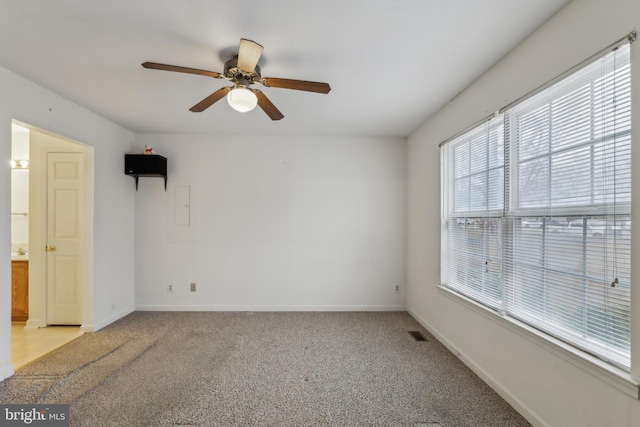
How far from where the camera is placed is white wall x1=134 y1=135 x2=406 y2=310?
4.08 meters

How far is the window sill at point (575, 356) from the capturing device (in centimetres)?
128

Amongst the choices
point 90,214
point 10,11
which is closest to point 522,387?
point 10,11

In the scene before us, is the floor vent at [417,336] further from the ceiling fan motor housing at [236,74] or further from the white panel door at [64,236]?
the white panel door at [64,236]

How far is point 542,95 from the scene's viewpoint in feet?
5.96

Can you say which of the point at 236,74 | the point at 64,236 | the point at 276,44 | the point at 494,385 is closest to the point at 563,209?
the point at 494,385

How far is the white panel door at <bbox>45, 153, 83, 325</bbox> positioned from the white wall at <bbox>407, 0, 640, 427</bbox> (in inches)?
171

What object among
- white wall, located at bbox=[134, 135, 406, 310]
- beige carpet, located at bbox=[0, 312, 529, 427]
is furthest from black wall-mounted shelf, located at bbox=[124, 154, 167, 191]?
beige carpet, located at bbox=[0, 312, 529, 427]

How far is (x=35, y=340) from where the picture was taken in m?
3.08

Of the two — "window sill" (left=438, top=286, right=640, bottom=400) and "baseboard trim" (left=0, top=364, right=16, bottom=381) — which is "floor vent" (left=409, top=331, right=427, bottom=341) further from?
"baseboard trim" (left=0, top=364, right=16, bottom=381)

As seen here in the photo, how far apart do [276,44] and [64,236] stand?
11.6ft

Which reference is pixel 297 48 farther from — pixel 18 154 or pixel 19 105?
pixel 18 154

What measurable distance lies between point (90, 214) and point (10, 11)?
2218 mm

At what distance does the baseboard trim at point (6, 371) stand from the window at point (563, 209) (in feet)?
13.2

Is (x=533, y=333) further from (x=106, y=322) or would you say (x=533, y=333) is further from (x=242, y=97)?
(x=106, y=322)
